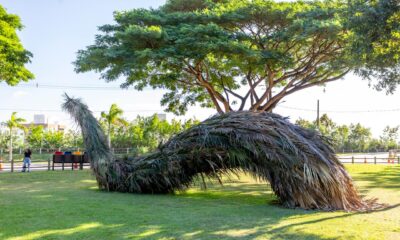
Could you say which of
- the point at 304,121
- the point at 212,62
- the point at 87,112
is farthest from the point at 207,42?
the point at 304,121

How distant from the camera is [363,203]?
27.7 ft

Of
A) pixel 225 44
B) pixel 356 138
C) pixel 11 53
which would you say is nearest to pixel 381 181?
pixel 225 44

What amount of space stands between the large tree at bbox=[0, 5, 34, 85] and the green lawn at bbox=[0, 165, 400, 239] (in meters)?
9.23

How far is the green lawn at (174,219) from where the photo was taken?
5.74 metres

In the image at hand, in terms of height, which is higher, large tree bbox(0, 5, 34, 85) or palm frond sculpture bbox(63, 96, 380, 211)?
large tree bbox(0, 5, 34, 85)

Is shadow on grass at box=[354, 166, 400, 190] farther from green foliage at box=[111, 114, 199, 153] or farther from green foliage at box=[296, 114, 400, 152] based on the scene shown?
green foliage at box=[296, 114, 400, 152]

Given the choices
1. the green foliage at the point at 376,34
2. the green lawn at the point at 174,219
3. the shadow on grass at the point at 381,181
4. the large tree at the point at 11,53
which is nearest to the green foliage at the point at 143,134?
the large tree at the point at 11,53

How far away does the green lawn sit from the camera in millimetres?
5742

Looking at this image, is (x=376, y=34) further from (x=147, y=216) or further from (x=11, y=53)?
(x=11, y=53)

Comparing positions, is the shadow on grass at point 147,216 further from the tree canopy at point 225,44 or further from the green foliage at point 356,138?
the green foliage at point 356,138

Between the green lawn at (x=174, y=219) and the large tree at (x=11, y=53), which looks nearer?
the green lawn at (x=174, y=219)

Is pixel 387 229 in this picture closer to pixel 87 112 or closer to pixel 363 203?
pixel 363 203

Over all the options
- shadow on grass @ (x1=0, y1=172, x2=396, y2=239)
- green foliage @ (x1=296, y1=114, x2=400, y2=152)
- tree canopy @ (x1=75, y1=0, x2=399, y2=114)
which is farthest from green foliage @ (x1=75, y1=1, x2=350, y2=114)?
green foliage @ (x1=296, y1=114, x2=400, y2=152)

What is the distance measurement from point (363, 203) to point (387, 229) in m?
2.39
